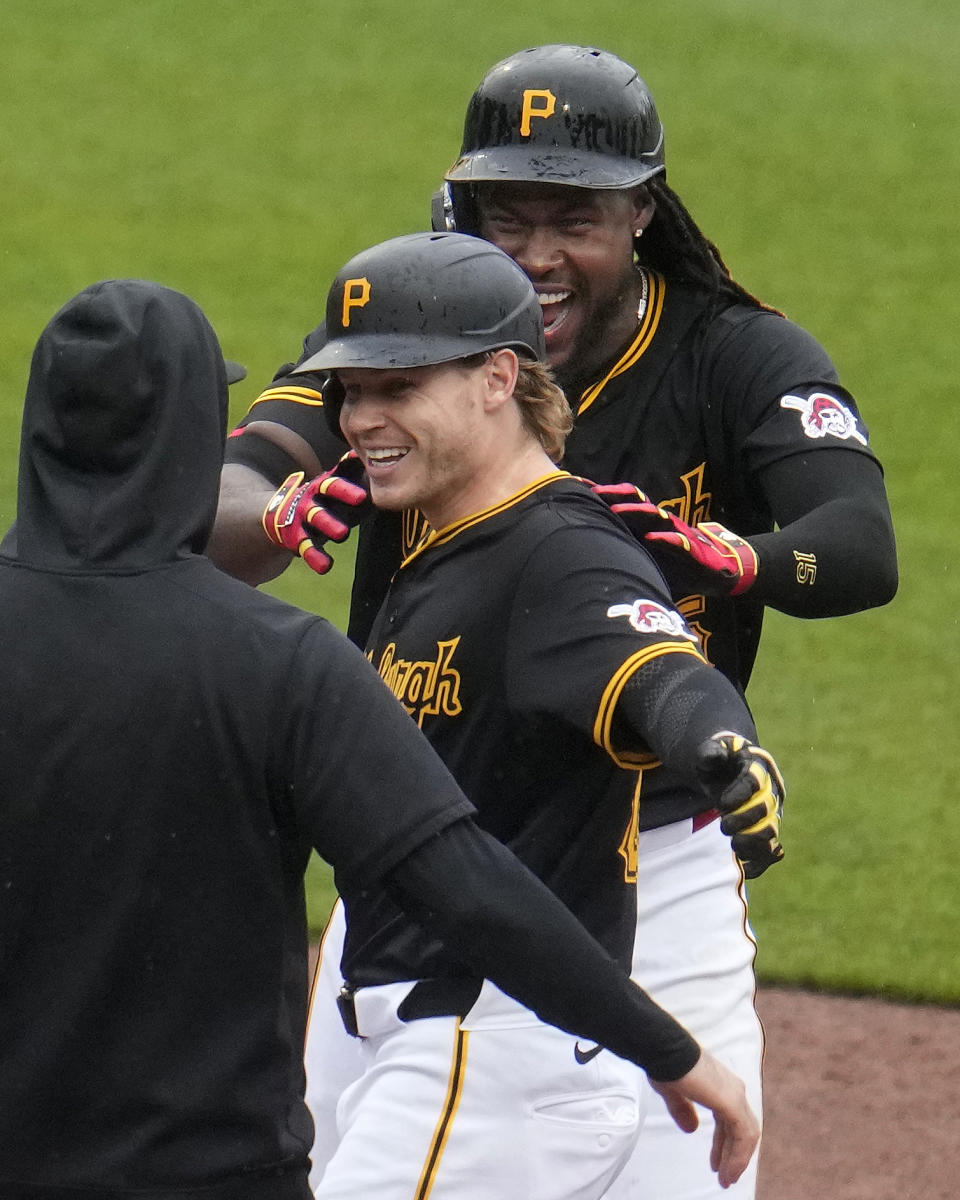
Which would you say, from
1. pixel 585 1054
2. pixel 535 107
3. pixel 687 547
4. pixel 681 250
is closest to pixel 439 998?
pixel 585 1054

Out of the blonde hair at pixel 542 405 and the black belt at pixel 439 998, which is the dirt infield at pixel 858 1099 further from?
the blonde hair at pixel 542 405

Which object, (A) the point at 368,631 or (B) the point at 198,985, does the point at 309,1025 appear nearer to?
(A) the point at 368,631

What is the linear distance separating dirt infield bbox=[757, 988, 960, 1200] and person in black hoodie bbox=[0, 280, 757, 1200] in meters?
2.77

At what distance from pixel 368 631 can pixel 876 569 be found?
814 millimetres

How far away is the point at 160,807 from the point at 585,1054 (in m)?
0.90

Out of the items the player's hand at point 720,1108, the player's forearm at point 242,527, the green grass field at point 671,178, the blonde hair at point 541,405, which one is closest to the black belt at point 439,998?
the player's hand at point 720,1108

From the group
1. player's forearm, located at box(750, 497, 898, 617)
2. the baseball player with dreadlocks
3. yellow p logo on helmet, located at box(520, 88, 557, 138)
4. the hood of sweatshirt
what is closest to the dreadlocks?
the baseball player with dreadlocks

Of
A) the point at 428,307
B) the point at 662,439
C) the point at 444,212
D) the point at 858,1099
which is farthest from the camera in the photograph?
the point at 858,1099

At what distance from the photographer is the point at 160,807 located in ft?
7.09

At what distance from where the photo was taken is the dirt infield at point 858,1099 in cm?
479

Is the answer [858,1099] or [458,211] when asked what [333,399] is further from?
[858,1099]

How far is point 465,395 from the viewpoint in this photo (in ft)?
9.53

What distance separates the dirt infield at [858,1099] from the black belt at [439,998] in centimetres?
213

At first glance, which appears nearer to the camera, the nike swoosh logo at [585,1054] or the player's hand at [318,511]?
the nike swoosh logo at [585,1054]
